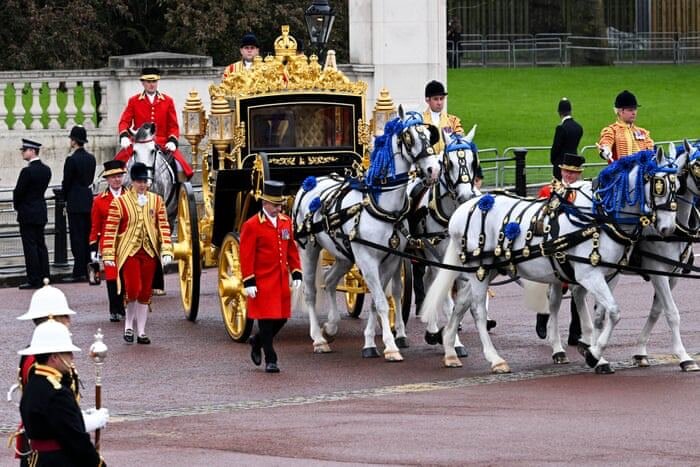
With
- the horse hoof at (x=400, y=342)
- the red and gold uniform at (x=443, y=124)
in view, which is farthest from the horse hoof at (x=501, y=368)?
the red and gold uniform at (x=443, y=124)

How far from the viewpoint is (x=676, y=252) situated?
46.3 ft

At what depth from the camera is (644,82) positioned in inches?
1718

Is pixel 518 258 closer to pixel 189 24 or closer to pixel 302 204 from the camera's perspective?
pixel 302 204

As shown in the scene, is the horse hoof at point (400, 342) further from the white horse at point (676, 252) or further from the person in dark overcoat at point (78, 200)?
the person in dark overcoat at point (78, 200)

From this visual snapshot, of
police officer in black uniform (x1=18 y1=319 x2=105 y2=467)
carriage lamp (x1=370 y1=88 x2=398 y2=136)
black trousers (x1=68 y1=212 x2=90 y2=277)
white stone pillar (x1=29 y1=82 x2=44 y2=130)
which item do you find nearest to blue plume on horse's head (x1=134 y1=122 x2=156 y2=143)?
black trousers (x1=68 y1=212 x2=90 y2=277)

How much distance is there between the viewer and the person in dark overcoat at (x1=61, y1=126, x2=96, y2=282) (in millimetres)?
21141

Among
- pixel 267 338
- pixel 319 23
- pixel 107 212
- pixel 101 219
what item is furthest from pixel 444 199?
pixel 319 23

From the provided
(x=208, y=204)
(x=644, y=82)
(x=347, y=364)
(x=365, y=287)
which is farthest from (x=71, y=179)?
(x=644, y=82)

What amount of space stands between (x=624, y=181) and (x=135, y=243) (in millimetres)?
4801

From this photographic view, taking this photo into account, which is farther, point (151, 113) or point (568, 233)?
point (151, 113)

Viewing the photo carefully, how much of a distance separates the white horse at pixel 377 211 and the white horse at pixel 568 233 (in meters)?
0.56

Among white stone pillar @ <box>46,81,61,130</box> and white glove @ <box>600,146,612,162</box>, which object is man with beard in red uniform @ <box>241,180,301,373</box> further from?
white stone pillar @ <box>46,81,61,130</box>

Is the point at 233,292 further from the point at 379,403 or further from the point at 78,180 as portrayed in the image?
the point at 78,180

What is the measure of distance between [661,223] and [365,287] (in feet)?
12.4
